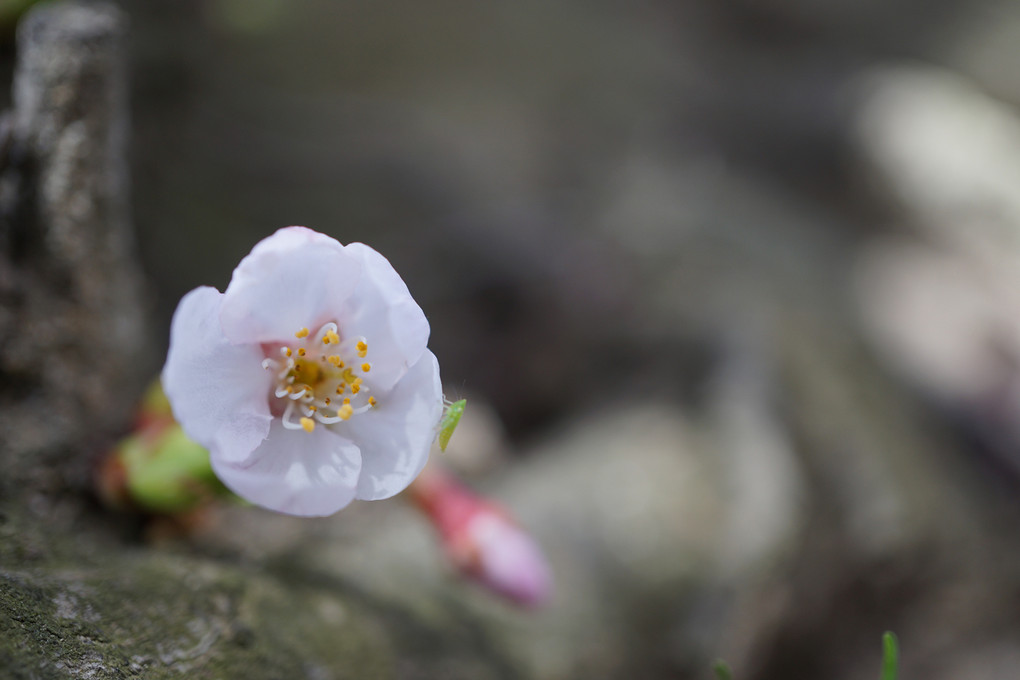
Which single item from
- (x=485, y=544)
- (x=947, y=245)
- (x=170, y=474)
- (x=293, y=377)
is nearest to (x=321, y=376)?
(x=293, y=377)

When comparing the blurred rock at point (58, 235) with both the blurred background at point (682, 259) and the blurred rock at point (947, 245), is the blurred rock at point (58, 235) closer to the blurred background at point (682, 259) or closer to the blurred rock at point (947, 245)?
the blurred background at point (682, 259)

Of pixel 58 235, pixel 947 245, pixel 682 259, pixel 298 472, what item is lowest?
pixel 298 472

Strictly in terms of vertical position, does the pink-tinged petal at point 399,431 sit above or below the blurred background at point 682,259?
below

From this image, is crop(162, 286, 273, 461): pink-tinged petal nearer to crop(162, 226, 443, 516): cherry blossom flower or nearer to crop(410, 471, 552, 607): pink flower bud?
crop(162, 226, 443, 516): cherry blossom flower

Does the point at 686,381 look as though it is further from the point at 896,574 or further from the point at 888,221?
the point at 888,221

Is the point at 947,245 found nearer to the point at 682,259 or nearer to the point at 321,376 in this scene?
the point at 682,259

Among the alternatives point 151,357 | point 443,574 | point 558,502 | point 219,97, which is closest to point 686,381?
point 558,502

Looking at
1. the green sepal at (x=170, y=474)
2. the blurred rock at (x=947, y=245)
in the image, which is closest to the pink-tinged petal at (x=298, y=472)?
the green sepal at (x=170, y=474)

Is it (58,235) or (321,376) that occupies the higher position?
(58,235)
